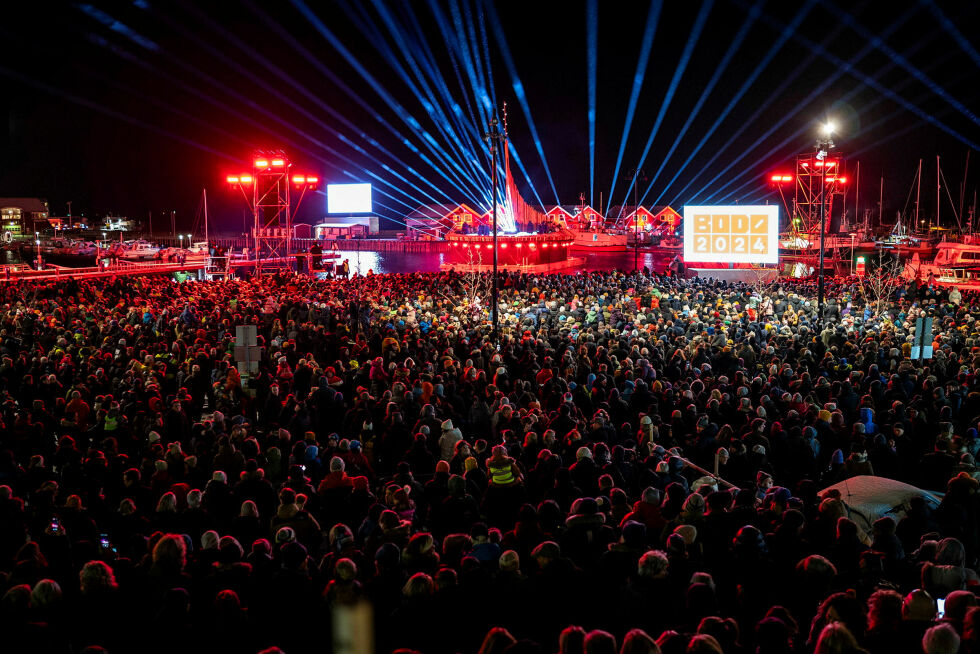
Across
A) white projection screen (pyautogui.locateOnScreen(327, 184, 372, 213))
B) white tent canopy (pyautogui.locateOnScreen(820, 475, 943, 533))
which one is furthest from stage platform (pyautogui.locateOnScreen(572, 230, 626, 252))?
white tent canopy (pyautogui.locateOnScreen(820, 475, 943, 533))

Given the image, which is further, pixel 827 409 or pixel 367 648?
pixel 827 409

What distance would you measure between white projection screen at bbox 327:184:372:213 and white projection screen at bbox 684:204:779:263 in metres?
63.0

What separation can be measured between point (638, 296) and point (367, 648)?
60.5ft

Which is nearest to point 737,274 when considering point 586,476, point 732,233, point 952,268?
point 732,233

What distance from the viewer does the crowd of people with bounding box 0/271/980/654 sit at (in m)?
4.62

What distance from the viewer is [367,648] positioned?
14.7 feet

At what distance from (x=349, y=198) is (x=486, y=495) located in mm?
86166

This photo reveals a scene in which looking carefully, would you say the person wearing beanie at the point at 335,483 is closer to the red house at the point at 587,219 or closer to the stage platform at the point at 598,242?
the stage platform at the point at 598,242

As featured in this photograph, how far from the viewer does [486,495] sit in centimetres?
698

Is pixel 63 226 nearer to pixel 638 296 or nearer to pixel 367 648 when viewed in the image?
pixel 638 296

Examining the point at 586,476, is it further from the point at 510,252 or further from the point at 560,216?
the point at 560,216

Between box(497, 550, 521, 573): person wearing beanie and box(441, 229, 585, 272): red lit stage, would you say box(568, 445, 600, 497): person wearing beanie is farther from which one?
box(441, 229, 585, 272): red lit stage

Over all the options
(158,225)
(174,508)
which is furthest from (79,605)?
(158,225)

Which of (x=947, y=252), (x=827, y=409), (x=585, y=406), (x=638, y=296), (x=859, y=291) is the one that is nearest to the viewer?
(x=827, y=409)
